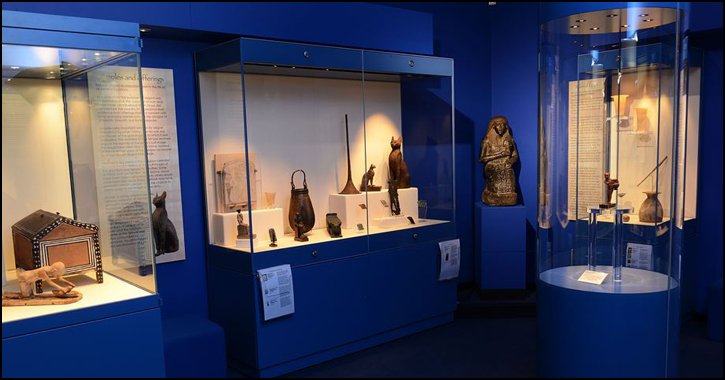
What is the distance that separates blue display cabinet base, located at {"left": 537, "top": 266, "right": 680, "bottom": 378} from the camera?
307 centimetres

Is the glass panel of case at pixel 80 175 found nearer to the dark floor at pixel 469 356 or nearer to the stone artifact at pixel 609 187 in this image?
the dark floor at pixel 469 356

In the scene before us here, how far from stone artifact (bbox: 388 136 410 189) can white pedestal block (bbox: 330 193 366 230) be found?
17.4 inches

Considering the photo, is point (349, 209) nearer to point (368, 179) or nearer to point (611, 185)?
point (368, 179)

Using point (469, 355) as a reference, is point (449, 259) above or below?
above

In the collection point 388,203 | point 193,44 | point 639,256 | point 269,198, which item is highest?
point 193,44

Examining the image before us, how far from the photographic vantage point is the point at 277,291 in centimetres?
403

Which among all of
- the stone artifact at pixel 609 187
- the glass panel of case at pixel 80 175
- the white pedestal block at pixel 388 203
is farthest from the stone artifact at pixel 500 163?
the glass panel of case at pixel 80 175

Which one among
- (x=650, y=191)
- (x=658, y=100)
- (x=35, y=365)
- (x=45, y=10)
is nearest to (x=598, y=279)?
(x=650, y=191)

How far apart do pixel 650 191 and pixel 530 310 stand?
2.38 meters

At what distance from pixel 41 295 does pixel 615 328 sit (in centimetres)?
281

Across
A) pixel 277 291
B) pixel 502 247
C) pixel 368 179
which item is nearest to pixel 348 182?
pixel 368 179

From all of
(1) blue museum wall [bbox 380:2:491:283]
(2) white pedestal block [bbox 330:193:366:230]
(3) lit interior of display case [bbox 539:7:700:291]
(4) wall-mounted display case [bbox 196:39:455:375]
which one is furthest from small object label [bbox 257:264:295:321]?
(1) blue museum wall [bbox 380:2:491:283]

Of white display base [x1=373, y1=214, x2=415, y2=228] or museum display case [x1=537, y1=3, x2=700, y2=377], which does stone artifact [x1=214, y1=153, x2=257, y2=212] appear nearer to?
white display base [x1=373, y1=214, x2=415, y2=228]

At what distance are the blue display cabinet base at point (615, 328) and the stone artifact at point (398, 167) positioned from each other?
6.72ft
